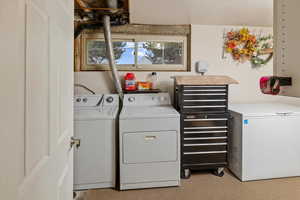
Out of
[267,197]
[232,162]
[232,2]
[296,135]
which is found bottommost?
[267,197]

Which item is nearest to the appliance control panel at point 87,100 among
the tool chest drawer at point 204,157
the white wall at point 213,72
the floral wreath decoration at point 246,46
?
the white wall at point 213,72

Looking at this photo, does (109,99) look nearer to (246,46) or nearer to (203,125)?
(203,125)

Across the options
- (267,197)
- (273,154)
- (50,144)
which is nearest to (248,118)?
(273,154)

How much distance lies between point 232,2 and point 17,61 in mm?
2525

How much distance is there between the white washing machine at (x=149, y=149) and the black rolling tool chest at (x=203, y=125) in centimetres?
21

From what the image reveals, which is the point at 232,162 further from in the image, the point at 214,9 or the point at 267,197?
the point at 214,9

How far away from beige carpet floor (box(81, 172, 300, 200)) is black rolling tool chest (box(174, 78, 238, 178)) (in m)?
0.22

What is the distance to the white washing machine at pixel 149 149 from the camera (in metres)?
2.21

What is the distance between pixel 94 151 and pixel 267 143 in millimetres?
2028

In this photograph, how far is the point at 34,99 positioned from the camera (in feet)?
2.10

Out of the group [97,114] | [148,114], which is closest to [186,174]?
Answer: [148,114]

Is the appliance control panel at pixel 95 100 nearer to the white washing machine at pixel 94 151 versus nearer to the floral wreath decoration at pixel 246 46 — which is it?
the white washing machine at pixel 94 151

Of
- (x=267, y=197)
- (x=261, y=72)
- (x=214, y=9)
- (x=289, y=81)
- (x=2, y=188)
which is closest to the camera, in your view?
(x=2, y=188)

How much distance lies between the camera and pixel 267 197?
2.12m
